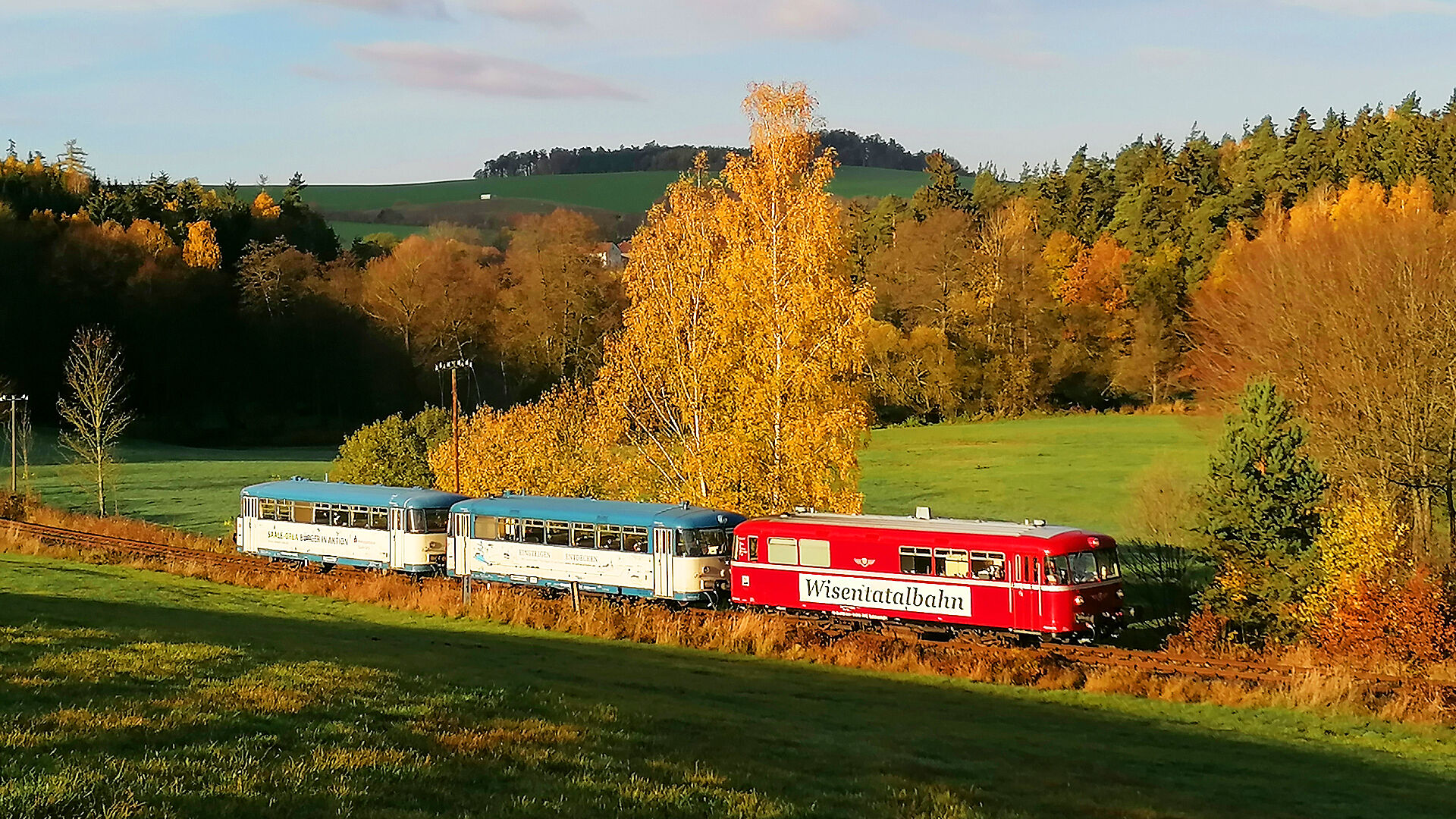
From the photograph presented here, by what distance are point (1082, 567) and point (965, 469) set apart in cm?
4561

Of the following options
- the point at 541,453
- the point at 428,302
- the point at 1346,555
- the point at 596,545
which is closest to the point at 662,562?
the point at 596,545

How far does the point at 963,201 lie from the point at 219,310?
246 feet

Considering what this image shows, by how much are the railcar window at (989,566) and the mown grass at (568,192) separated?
498 ft

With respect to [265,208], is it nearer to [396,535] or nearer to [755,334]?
[396,535]

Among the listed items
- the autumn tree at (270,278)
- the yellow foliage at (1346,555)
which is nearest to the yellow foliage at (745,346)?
the yellow foliage at (1346,555)

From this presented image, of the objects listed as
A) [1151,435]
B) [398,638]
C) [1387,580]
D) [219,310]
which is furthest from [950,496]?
[219,310]

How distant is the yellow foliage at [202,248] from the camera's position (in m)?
114

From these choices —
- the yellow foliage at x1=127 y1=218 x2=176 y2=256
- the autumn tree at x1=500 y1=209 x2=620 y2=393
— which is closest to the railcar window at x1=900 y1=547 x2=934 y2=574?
the autumn tree at x1=500 y1=209 x2=620 y2=393

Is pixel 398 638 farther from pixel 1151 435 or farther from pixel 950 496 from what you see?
pixel 1151 435

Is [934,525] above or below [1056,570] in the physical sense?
above

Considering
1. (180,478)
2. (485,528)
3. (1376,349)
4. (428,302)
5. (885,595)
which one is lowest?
(180,478)

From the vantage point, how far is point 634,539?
1410 inches

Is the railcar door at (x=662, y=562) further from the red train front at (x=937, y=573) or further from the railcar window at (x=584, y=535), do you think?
the railcar window at (x=584, y=535)

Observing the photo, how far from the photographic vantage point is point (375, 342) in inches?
4368
